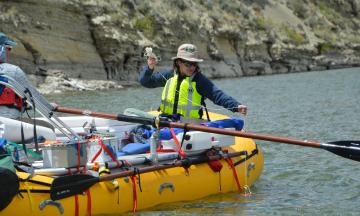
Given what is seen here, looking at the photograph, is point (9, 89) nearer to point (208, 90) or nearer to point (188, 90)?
point (188, 90)

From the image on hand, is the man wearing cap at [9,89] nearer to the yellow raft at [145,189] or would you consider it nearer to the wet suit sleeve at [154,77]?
the yellow raft at [145,189]

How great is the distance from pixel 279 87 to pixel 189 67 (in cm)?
2273

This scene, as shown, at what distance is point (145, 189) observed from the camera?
7.96 metres

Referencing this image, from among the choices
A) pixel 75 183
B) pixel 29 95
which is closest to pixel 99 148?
pixel 75 183

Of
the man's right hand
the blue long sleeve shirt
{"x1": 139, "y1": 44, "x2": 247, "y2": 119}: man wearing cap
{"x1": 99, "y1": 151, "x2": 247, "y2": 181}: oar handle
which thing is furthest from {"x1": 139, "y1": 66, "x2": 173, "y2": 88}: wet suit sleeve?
{"x1": 99, "y1": 151, "x2": 247, "y2": 181}: oar handle

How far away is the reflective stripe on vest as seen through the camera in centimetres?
784

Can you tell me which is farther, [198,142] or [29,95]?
[198,142]

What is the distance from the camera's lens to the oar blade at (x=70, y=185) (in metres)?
7.01

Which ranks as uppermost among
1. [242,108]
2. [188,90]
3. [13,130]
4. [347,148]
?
[188,90]

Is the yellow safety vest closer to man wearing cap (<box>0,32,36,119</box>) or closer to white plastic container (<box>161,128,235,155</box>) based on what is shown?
white plastic container (<box>161,128,235,155</box>)

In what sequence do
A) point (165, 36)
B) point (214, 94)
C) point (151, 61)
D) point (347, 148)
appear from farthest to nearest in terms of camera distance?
point (165, 36)
point (151, 61)
point (214, 94)
point (347, 148)

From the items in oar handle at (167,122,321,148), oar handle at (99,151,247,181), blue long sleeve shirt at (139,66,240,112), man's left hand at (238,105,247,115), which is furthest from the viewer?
blue long sleeve shirt at (139,66,240,112)

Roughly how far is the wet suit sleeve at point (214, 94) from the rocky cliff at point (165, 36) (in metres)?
21.2

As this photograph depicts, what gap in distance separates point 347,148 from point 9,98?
3920 millimetres
